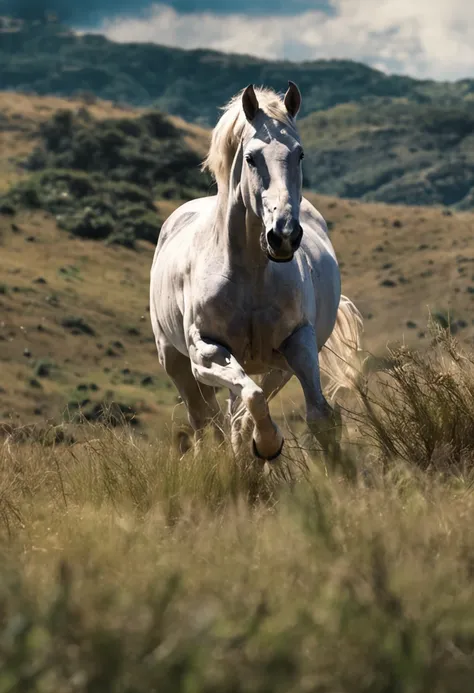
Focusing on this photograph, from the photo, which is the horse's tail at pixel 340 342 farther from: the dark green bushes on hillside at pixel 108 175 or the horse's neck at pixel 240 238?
the dark green bushes on hillside at pixel 108 175

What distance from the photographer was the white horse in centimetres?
634

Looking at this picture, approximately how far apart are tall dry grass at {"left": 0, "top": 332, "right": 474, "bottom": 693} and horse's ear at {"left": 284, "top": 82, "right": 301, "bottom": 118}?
2.18 m

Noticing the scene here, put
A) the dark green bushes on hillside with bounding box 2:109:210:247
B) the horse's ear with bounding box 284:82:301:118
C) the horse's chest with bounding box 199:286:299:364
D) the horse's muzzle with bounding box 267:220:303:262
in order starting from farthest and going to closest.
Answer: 1. the dark green bushes on hillside with bounding box 2:109:210:247
2. the horse's chest with bounding box 199:286:299:364
3. the horse's ear with bounding box 284:82:301:118
4. the horse's muzzle with bounding box 267:220:303:262

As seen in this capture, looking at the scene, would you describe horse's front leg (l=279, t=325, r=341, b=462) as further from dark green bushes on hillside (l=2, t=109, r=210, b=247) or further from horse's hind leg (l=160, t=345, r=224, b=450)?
dark green bushes on hillside (l=2, t=109, r=210, b=247)

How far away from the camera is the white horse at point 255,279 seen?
6.34 m

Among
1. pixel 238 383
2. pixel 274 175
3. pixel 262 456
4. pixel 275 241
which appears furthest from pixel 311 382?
pixel 274 175

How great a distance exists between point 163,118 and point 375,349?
3949 inches

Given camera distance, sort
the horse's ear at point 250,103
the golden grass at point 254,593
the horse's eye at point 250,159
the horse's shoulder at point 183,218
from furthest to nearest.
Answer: the horse's shoulder at point 183,218 < the horse's ear at point 250,103 < the horse's eye at point 250,159 < the golden grass at point 254,593

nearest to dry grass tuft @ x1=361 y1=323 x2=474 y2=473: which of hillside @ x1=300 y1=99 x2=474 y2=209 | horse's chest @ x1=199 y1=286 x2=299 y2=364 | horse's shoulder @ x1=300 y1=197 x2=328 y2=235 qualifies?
horse's chest @ x1=199 y1=286 x2=299 y2=364

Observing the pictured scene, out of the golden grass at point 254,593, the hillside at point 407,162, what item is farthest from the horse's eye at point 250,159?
the hillside at point 407,162

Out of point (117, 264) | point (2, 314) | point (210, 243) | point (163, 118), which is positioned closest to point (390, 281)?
point (117, 264)

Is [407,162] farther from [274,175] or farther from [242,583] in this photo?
[242,583]

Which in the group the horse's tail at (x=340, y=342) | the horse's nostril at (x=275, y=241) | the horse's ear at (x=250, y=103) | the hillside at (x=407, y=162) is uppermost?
the horse's ear at (x=250, y=103)

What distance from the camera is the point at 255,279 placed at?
7.15 meters
